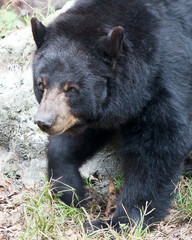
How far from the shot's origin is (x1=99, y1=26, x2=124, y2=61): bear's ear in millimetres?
4433

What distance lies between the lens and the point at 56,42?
15.6 ft

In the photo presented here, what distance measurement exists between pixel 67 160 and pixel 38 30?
176 cm

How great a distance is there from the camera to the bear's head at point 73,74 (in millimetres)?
4469

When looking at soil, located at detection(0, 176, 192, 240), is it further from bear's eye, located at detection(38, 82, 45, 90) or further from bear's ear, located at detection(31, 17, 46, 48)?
bear's ear, located at detection(31, 17, 46, 48)

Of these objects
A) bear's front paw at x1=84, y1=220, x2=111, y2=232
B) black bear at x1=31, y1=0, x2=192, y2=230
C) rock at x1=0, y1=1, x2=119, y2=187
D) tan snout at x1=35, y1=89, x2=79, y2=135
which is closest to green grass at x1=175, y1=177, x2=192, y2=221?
black bear at x1=31, y1=0, x2=192, y2=230

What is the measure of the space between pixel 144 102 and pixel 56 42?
4.01 feet

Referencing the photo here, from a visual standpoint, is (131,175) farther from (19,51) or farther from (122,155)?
(19,51)

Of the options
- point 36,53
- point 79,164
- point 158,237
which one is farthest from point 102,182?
point 36,53

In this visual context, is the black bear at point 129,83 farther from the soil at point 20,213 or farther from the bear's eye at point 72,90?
the soil at point 20,213

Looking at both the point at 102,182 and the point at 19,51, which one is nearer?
the point at 102,182

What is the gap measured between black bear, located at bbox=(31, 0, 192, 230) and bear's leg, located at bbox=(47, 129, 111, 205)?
1.81ft

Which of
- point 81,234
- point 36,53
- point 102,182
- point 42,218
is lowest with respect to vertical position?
point 102,182

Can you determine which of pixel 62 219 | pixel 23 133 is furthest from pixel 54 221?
pixel 23 133

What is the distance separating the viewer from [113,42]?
4.52 meters
